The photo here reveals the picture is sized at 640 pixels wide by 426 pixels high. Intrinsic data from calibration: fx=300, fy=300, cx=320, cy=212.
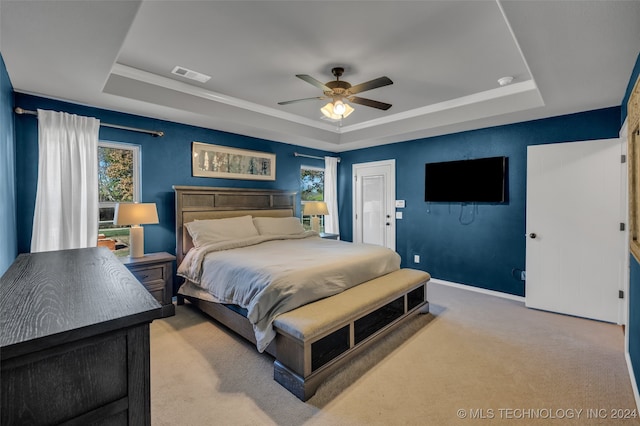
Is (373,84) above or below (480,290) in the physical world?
above

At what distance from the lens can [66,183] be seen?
308cm

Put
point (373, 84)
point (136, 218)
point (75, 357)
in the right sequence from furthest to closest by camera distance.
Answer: point (136, 218) → point (373, 84) → point (75, 357)

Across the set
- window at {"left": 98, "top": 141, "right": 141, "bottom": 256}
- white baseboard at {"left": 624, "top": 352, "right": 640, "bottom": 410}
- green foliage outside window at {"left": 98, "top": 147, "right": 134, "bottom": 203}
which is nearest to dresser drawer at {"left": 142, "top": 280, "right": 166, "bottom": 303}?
window at {"left": 98, "top": 141, "right": 141, "bottom": 256}

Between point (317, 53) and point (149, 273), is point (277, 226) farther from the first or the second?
point (317, 53)

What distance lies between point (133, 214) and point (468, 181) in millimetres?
4329

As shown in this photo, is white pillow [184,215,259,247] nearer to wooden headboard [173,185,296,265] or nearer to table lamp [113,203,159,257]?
wooden headboard [173,185,296,265]

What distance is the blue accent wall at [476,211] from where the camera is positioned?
144 inches

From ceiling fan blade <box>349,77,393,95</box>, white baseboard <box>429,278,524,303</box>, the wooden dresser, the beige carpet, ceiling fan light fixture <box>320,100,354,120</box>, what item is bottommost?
the beige carpet

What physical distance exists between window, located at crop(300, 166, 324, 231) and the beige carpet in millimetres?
3085

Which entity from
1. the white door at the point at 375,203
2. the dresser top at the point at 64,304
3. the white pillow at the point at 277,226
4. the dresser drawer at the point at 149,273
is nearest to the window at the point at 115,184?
the dresser drawer at the point at 149,273

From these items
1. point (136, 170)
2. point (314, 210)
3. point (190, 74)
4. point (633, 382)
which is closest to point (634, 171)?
point (633, 382)

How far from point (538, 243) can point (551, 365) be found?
1.70 meters

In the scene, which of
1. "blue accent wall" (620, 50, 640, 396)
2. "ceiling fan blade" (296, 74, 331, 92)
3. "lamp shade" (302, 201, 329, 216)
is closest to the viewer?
"blue accent wall" (620, 50, 640, 396)

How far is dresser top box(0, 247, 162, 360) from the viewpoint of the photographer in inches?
27.9
